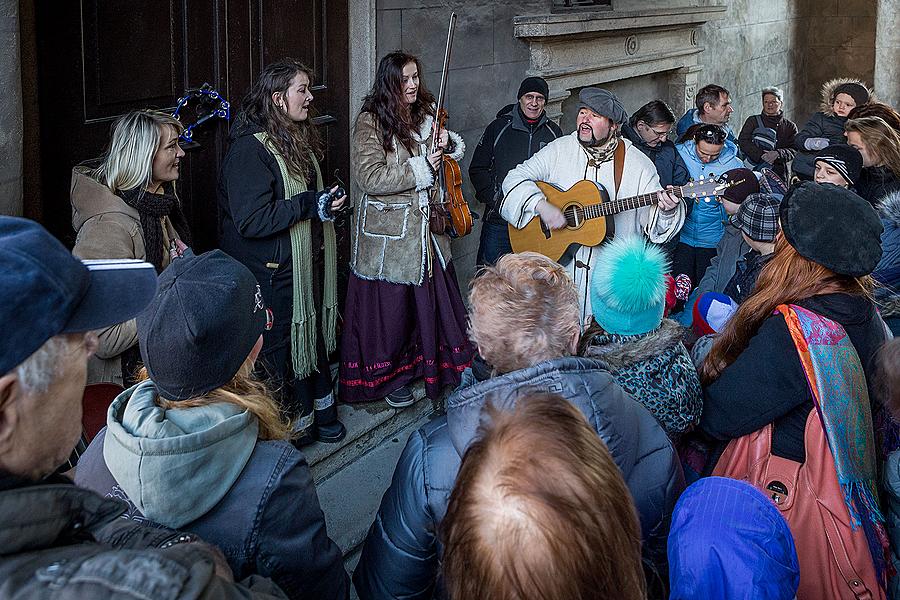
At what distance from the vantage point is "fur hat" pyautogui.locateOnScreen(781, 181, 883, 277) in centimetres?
239

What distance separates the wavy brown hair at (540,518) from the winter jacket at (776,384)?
1.11m

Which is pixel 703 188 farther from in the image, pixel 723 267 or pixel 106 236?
pixel 106 236

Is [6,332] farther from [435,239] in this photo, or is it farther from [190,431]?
[435,239]

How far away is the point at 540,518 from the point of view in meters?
1.20

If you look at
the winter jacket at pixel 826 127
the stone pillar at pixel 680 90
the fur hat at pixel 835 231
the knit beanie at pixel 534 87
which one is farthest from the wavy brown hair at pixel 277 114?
the stone pillar at pixel 680 90

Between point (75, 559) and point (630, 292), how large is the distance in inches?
61.6

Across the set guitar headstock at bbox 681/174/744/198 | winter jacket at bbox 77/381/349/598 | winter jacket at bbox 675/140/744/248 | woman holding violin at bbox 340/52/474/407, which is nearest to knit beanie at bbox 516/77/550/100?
winter jacket at bbox 675/140/744/248

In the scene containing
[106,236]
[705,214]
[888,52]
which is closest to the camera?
[106,236]

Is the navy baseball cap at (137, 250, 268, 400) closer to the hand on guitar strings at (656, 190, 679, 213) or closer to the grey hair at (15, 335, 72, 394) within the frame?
the grey hair at (15, 335, 72, 394)

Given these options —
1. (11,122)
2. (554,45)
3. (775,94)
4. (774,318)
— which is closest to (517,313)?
(774,318)

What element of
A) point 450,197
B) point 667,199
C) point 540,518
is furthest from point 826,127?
point 540,518

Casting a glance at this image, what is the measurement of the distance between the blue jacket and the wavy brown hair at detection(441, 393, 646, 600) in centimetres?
15

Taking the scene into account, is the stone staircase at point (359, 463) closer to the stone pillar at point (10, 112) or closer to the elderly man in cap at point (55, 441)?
the stone pillar at point (10, 112)

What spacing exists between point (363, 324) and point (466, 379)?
8.41 ft
